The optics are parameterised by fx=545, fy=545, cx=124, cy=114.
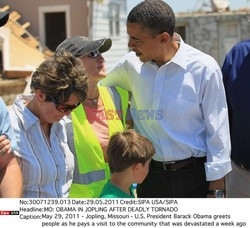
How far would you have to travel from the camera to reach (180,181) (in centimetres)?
313

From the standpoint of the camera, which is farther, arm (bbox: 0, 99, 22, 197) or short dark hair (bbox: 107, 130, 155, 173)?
short dark hair (bbox: 107, 130, 155, 173)

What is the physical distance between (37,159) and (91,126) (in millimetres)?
570

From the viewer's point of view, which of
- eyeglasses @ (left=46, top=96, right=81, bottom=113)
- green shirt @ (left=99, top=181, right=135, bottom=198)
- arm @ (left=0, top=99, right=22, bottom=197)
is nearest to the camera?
arm @ (left=0, top=99, right=22, bottom=197)

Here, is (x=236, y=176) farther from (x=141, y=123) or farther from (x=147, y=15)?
(x=147, y=15)

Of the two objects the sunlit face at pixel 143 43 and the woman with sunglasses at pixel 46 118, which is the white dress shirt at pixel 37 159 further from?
the sunlit face at pixel 143 43

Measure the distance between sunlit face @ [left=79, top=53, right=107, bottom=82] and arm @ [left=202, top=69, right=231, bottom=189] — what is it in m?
0.59

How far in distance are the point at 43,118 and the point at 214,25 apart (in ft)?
71.9

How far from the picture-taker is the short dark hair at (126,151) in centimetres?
271

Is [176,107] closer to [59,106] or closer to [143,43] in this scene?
[143,43]

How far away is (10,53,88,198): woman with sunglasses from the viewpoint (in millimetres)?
2514

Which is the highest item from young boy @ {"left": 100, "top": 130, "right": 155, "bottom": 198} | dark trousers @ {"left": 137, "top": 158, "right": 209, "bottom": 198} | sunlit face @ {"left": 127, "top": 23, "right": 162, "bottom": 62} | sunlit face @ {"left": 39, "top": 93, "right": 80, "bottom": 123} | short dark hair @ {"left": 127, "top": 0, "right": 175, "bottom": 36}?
short dark hair @ {"left": 127, "top": 0, "right": 175, "bottom": 36}

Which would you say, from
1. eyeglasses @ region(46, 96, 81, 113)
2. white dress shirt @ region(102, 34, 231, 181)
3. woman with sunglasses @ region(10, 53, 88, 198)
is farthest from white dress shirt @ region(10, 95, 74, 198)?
white dress shirt @ region(102, 34, 231, 181)

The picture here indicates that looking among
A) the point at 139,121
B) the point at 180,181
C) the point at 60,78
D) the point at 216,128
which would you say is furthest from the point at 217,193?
the point at 60,78

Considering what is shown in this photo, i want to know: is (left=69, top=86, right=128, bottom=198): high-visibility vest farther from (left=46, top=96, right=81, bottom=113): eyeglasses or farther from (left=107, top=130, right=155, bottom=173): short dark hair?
(left=46, top=96, right=81, bottom=113): eyeglasses
